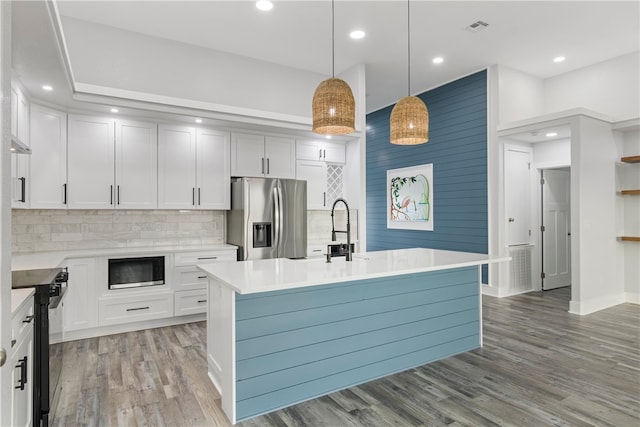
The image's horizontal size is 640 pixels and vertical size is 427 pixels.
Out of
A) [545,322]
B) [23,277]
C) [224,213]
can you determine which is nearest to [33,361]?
[23,277]

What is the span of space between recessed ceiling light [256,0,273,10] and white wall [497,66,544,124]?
144 inches

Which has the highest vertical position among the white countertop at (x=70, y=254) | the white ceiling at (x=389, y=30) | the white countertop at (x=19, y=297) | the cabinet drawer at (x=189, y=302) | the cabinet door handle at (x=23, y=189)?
the white ceiling at (x=389, y=30)

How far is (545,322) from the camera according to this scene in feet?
14.3

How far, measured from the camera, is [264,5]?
3.85 meters

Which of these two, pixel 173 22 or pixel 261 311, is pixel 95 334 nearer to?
pixel 261 311

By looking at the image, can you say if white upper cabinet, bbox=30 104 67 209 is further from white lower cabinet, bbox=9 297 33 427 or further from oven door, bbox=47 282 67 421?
white lower cabinet, bbox=9 297 33 427

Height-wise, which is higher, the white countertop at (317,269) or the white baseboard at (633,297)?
the white countertop at (317,269)

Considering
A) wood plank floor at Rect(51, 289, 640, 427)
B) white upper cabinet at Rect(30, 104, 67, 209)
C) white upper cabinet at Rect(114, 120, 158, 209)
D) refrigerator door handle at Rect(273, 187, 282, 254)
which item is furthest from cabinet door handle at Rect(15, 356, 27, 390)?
refrigerator door handle at Rect(273, 187, 282, 254)

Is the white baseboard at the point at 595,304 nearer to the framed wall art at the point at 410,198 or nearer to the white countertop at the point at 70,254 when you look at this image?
the framed wall art at the point at 410,198

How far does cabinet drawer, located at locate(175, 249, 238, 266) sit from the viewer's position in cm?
435

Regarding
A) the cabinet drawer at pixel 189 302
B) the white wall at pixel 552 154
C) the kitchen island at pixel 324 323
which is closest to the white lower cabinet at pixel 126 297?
the cabinet drawer at pixel 189 302

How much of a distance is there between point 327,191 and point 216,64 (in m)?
2.37

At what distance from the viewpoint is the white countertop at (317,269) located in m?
2.24

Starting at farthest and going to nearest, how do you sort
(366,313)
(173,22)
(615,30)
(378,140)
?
1. (378,140)
2. (615,30)
3. (173,22)
4. (366,313)
